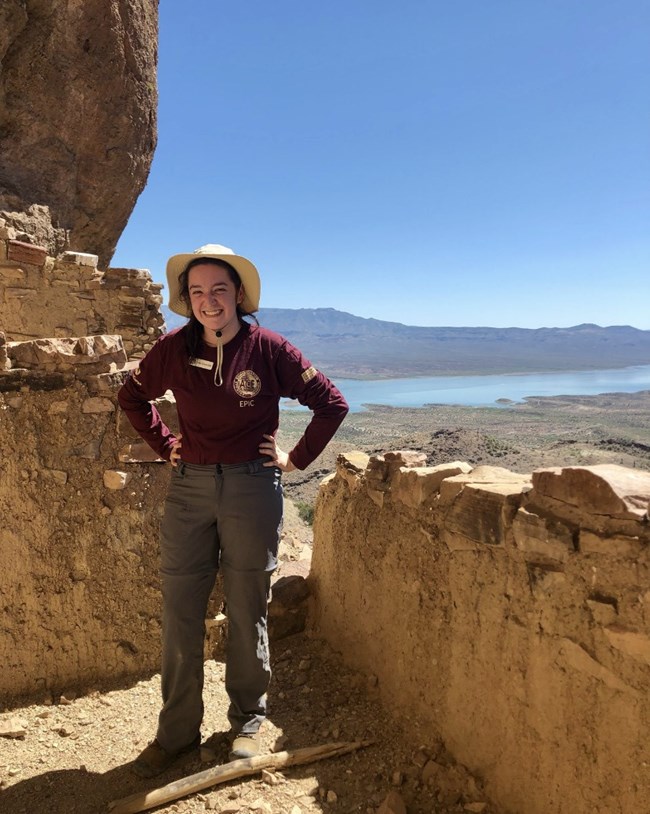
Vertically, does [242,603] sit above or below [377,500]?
below

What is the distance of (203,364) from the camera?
7.10 ft

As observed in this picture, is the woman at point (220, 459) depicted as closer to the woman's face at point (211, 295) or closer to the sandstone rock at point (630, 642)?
the woman's face at point (211, 295)

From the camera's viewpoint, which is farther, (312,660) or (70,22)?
(70,22)

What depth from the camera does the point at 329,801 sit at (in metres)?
2.18

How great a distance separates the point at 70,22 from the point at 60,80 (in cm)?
95

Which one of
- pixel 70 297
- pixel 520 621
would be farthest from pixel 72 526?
pixel 70 297

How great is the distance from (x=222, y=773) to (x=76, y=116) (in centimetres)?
1040

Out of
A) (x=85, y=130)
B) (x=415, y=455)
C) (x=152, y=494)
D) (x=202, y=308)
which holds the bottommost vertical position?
(x=152, y=494)

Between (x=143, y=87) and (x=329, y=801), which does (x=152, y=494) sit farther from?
(x=143, y=87)

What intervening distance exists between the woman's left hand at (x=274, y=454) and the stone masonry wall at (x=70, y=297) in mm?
5080

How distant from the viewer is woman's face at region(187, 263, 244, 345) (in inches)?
→ 83.8

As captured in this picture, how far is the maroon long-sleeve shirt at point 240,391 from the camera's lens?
7.06 ft

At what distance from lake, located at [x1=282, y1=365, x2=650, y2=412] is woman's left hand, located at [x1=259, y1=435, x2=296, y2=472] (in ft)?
137

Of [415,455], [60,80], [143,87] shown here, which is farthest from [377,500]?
[143,87]
